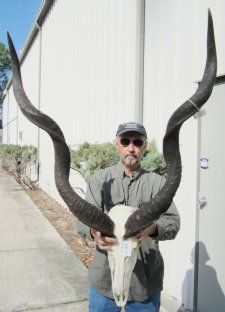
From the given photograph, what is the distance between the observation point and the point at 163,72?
236 inches

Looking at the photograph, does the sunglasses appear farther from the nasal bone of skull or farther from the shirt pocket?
the nasal bone of skull

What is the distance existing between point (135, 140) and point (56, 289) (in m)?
3.44

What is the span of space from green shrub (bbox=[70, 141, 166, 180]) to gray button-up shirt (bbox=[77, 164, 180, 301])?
7.45ft

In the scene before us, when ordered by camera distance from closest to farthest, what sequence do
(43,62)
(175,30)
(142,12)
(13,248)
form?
(175,30) → (142,12) → (13,248) → (43,62)

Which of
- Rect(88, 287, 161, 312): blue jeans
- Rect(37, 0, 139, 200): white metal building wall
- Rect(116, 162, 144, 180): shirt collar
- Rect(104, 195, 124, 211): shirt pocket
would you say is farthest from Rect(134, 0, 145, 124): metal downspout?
Rect(88, 287, 161, 312): blue jeans

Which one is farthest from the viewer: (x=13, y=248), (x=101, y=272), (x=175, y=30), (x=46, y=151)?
(x=46, y=151)

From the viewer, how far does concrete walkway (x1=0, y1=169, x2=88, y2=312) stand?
5469mm

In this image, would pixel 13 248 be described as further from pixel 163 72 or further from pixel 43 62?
pixel 43 62

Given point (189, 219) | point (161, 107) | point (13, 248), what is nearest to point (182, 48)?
point (161, 107)

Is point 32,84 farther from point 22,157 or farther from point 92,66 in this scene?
point 92,66

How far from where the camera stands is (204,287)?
5059mm

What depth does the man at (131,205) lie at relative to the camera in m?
3.15

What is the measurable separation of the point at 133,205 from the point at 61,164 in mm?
647

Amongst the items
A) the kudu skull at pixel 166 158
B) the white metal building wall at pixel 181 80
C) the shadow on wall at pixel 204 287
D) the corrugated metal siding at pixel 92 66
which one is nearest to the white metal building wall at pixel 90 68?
the corrugated metal siding at pixel 92 66
